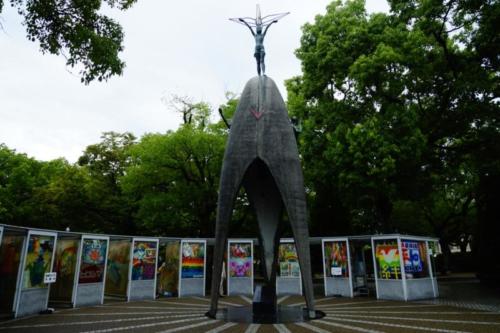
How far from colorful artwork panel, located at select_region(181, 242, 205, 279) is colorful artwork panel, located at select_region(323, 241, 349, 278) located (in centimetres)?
651

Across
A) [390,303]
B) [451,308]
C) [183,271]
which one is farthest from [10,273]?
[451,308]

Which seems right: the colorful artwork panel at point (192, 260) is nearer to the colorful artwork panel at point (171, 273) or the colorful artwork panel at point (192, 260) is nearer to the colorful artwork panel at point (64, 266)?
the colorful artwork panel at point (171, 273)

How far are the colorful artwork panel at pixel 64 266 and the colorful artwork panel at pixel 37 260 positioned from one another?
73.8 inches

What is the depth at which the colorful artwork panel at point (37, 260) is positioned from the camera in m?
11.3

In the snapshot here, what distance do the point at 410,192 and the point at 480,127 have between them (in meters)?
4.81

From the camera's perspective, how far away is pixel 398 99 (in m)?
18.2

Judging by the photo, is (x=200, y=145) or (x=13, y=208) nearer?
(x=200, y=145)

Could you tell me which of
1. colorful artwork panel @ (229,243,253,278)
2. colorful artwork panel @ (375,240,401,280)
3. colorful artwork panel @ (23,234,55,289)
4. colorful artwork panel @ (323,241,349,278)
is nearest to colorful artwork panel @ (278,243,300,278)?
colorful artwork panel @ (323,241,349,278)

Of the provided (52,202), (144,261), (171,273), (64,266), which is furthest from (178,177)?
(52,202)

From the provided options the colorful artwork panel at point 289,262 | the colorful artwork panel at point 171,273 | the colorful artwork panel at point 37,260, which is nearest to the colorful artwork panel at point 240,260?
the colorful artwork panel at point 289,262

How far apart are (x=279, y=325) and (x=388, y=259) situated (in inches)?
327

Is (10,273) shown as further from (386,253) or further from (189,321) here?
(386,253)

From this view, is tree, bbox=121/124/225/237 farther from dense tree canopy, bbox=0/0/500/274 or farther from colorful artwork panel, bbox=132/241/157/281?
colorful artwork panel, bbox=132/241/157/281

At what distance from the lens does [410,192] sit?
17656 mm
